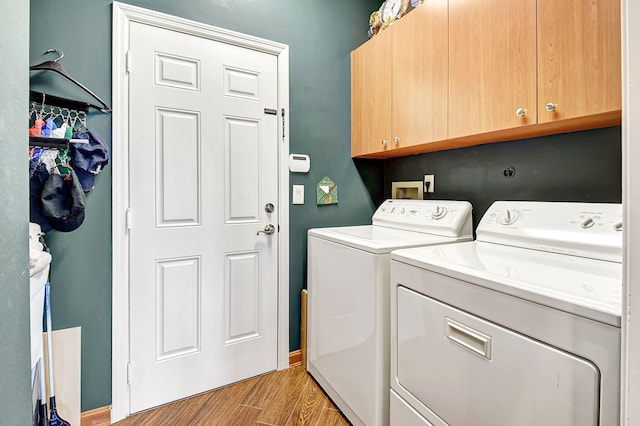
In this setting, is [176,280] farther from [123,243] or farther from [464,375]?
[464,375]

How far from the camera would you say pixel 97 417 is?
157cm

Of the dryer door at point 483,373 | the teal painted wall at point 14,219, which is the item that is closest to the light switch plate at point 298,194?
the dryer door at point 483,373

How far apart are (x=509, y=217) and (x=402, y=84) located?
Result: 37.1 inches

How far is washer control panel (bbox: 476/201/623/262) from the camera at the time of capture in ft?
3.41

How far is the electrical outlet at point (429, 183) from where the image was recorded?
2.02 m

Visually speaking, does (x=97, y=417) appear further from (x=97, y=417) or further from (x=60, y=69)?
(x=60, y=69)

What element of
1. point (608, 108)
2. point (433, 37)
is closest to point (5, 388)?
point (608, 108)

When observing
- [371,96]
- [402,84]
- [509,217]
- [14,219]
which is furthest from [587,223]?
[14,219]

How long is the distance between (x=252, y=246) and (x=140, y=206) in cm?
67

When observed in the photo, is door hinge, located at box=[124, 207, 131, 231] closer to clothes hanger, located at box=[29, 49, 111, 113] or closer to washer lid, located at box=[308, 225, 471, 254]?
clothes hanger, located at box=[29, 49, 111, 113]

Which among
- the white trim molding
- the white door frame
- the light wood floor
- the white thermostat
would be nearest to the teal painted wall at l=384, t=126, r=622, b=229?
the white thermostat

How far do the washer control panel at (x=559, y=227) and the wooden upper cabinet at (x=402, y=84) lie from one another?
0.50m

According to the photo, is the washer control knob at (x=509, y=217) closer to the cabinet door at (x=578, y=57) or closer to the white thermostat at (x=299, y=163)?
the cabinet door at (x=578, y=57)

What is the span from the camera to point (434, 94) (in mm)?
1601
